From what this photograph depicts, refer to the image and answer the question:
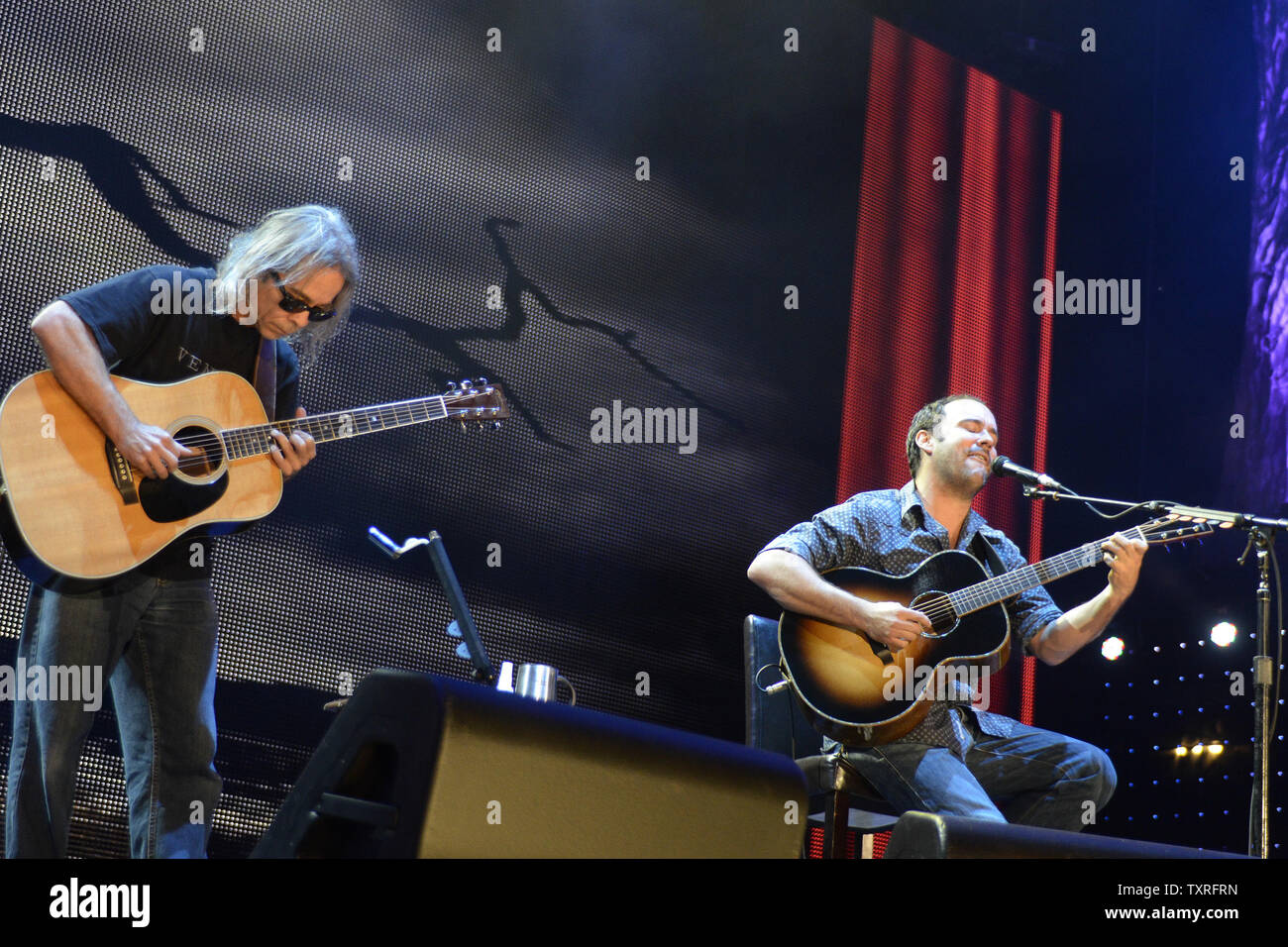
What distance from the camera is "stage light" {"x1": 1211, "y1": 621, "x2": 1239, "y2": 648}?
4730mm

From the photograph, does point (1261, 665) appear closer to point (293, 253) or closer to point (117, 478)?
point (293, 253)

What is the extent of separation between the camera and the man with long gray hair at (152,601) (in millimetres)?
2854

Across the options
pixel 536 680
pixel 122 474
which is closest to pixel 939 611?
pixel 536 680

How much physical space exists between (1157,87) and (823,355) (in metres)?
2.28

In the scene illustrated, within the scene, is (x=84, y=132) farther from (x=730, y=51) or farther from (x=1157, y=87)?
(x=1157, y=87)

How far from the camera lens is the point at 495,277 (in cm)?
475

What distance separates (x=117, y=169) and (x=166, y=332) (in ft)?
3.87

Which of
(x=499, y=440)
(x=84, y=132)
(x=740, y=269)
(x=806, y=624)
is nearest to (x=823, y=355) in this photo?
(x=740, y=269)

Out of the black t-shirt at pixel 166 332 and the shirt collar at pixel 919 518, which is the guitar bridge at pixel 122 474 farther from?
the shirt collar at pixel 919 518

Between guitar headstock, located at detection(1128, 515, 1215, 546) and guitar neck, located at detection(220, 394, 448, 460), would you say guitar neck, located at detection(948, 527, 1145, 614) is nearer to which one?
guitar headstock, located at detection(1128, 515, 1215, 546)

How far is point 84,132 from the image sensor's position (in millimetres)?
4008

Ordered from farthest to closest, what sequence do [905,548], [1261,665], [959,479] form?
[959,479]
[905,548]
[1261,665]

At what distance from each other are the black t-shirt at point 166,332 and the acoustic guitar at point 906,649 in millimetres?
1691

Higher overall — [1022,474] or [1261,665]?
[1022,474]
